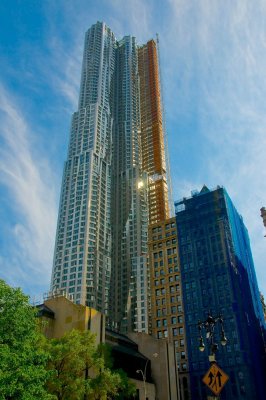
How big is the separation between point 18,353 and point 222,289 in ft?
236

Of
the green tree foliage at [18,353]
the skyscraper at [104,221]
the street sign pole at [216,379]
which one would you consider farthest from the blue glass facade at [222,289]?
the street sign pole at [216,379]

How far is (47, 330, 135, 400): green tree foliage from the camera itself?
38562 millimetres

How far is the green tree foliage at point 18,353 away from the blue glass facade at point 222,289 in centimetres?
6203

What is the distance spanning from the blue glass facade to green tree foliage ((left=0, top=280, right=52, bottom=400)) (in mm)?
62029

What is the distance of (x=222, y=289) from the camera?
97375 millimetres

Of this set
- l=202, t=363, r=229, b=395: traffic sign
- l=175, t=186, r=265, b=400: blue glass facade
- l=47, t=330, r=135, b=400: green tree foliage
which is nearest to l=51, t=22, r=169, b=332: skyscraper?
l=175, t=186, r=265, b=400: blue glass facade

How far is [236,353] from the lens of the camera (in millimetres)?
88062

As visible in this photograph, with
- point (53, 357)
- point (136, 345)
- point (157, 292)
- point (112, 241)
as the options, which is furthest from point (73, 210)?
point (53, 357)

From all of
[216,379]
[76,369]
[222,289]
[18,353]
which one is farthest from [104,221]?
[216,379]

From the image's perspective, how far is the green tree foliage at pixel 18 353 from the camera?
30.9m

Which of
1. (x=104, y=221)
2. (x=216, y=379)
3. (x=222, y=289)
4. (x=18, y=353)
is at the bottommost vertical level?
(x=216, y=379)

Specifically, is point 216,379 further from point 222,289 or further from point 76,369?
point 222,289

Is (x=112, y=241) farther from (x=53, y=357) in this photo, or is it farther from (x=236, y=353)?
(x=53, y=357)

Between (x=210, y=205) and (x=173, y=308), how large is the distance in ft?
96.9
